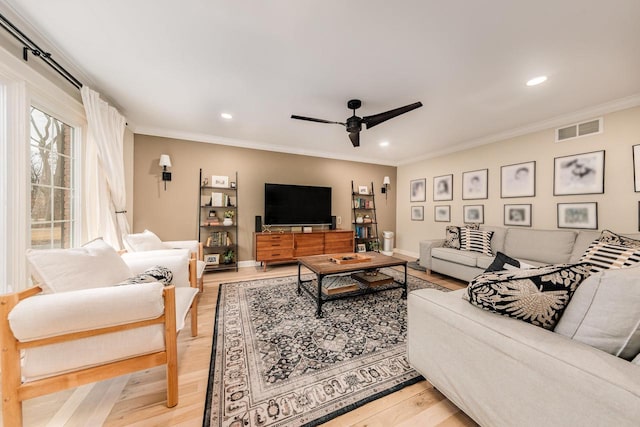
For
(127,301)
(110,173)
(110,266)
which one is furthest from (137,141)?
(127,301)

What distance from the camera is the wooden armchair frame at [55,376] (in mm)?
956

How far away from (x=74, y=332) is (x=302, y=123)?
122 inches

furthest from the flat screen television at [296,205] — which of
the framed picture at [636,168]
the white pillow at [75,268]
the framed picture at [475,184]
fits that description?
the framed picture at [636,168]

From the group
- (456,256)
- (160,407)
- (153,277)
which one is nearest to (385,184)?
A: (456,256)

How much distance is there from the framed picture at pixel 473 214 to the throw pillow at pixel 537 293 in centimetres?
353

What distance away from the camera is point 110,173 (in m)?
2.56

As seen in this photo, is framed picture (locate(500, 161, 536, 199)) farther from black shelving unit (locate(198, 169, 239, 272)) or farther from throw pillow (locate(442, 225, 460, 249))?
black shelving unit (locate(198, 169, 239, 272))

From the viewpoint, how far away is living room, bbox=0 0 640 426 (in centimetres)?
139

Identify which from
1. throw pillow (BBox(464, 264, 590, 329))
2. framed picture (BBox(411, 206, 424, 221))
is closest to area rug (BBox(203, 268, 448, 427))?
throw pillow (BBox(464, 264, 590, 329))

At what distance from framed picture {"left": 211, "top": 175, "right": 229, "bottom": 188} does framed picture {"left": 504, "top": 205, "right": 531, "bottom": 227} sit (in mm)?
4864

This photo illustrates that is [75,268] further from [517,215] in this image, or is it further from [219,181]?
[517,215]

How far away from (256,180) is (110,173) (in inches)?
85.6

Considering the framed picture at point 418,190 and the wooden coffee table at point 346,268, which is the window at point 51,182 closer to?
the wooden coffee table at point 346,268

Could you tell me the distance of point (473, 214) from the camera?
166 inches
